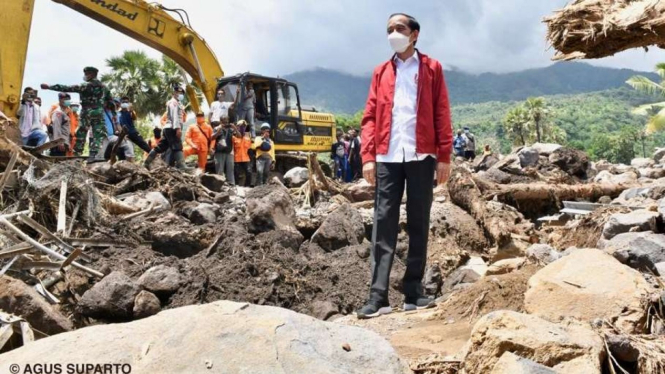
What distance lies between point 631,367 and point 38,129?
9.72 meters

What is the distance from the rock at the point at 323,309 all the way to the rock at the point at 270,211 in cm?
208

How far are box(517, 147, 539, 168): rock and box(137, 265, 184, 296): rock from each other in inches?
485

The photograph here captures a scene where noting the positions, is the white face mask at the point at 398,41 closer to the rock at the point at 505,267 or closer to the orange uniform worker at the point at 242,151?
the rock at the point at 505,267

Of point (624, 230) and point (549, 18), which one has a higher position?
point (549, 18)

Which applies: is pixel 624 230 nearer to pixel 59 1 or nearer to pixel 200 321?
pixel 200 321

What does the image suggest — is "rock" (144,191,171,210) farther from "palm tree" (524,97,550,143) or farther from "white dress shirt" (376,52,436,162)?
A: "palm tree" (524,97,550,143)

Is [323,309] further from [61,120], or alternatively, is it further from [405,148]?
[61,120]

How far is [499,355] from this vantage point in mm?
2615

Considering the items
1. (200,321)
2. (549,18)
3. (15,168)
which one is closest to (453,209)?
(549,18)

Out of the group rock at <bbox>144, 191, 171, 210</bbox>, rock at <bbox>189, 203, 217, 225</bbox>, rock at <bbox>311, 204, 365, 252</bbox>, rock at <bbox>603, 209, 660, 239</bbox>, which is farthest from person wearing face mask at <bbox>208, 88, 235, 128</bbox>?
rock at <bbox>603, 209, 660, 239</bbox>

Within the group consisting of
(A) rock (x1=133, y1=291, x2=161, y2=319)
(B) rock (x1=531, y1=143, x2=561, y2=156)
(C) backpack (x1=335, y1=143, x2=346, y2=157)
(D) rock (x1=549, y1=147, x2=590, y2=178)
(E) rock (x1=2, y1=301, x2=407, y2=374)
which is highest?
(B) rock (x1=531, y1=143, x2=561, y2=156)

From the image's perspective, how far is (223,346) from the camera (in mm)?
2256

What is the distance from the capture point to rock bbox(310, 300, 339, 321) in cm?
526

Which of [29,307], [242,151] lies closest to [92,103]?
[242,151]
